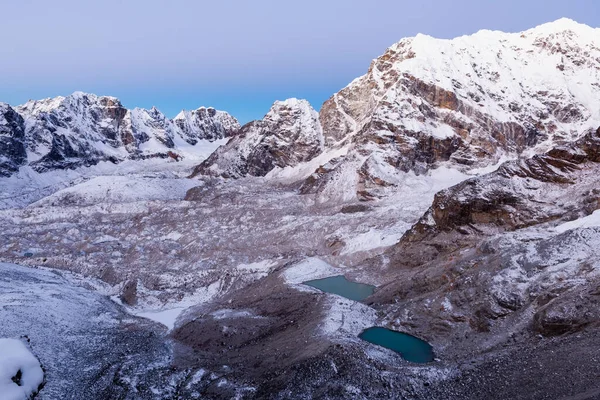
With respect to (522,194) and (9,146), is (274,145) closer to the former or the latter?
(9,146)

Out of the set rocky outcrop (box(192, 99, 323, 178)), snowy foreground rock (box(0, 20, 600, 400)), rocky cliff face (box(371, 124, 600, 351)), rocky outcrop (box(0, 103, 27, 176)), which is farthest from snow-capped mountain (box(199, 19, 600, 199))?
rocky outcrop (box(0, 103, 27, 176))

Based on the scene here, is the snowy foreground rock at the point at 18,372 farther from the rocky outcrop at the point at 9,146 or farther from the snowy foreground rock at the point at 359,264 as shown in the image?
the rocky outcrop at the point at 9,146

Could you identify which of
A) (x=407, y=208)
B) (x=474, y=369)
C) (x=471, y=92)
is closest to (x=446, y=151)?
(x=471, y=92)

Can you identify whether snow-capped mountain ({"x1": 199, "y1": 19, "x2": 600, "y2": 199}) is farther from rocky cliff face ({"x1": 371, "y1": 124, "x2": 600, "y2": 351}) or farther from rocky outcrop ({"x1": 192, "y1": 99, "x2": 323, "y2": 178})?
rocky cliff face ({"x1": 371, "y1": 124, "x2": 600, "y2": 351})

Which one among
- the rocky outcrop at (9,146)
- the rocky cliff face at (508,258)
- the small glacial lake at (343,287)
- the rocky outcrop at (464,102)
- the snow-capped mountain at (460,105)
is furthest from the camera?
the rocky outcrop at (9,146)

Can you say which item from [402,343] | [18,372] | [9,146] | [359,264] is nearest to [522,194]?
[359,264]

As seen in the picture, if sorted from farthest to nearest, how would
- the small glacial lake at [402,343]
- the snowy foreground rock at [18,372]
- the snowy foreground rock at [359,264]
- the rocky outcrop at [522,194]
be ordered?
1. the rocky outcrop at [522,194]
2. the small glacial lake at [402,343]
3. the snowy foreground rock at [359,264]
4. the snowy foreground rock at [18,372]

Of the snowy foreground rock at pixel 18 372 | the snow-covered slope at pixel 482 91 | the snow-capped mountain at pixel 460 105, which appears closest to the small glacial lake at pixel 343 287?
the snowy foreground rock at pixel 18 372
